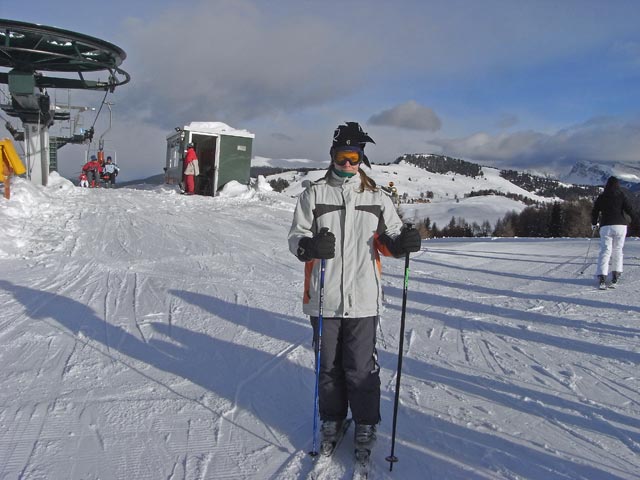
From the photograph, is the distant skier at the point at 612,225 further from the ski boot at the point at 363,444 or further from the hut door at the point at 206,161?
the hut door at the point at 206,161

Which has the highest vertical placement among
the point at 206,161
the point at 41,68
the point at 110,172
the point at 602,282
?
the point at 41,68

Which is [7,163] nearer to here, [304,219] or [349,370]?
[304,219]

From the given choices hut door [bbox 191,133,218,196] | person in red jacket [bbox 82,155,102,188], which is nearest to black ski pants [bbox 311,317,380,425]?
hut door [bbox 191,133,218,196]

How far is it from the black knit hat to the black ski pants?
1071 millimetres

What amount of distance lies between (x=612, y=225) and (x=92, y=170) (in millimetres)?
23297

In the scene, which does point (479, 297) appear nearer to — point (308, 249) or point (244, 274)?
point (244, 274)

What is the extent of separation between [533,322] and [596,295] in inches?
87.0

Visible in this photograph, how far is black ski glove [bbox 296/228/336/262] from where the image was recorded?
8.93 ft

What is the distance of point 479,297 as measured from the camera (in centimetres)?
726

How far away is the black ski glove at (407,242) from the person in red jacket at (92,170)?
2399cm

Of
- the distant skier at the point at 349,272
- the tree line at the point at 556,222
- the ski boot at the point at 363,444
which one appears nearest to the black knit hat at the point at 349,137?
the distant skier at the point at 349,272

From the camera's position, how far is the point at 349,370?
2.94 m

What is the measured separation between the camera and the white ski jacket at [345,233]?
2.93 metres

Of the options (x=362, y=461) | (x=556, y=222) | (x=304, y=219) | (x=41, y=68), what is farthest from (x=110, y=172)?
(x=556, y=222)
